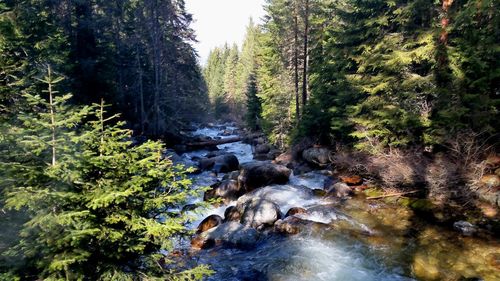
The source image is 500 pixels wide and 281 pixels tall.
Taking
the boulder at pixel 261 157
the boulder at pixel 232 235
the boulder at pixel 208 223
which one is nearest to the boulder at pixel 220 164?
the boulder at pixel 261 157

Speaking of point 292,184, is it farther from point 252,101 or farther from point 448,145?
point 252,101

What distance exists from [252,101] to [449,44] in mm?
28798

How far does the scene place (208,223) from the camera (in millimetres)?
12797

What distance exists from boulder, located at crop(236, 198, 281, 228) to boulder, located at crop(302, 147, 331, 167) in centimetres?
743

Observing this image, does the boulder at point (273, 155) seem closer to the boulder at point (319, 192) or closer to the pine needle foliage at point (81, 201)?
the boulder at point (319, 192)

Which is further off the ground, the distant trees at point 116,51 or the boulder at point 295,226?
the distant trees at point 116,51

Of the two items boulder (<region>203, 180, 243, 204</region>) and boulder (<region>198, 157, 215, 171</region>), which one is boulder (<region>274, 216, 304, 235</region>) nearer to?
boulder (<region>203, 180, 243, 204</region>)

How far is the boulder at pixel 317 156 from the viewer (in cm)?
1959

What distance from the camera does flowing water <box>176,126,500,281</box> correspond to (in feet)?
28.5

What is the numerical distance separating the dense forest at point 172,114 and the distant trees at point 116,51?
0.15 m

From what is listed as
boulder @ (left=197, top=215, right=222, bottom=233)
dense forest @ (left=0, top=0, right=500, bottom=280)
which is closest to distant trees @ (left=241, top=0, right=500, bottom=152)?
dense forest @ (left=0, top=0, right=500, bottom=280)

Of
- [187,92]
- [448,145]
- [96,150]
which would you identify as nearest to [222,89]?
[187,92]

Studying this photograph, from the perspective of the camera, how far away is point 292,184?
1709 cm

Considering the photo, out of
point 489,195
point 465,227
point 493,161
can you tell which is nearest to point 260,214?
point 465,227
